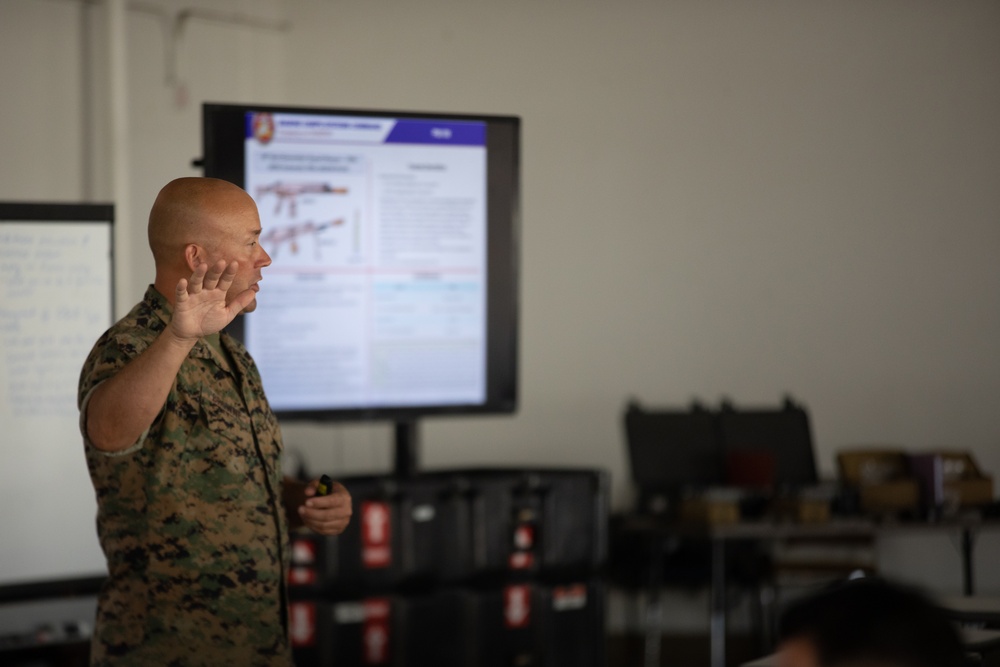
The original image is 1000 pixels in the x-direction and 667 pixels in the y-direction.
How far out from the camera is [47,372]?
3.17 meters

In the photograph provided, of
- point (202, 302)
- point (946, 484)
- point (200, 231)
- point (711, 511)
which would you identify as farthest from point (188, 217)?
point (946, 484)

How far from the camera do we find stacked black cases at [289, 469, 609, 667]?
3418 mm

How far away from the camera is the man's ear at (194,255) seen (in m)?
1.90

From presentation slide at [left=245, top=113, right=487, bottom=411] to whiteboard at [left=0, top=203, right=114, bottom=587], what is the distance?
48 cm

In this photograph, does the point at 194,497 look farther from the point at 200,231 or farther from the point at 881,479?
the point at 881,479

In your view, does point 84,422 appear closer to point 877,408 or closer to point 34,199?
point 34,199

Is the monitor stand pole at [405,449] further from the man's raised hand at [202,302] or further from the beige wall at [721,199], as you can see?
the man's raised hand at [202,302]

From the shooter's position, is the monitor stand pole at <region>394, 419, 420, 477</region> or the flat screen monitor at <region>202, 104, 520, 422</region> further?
the monitor stand pole at <region>394, 419, 420, 477</region>

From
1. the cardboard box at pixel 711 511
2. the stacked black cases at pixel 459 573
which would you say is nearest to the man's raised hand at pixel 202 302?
the stacked black cases at pixel 459 573

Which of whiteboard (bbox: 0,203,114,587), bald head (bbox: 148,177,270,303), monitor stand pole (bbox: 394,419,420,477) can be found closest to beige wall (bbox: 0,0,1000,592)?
monitor stand pole (bbox: 394,419,420,477)

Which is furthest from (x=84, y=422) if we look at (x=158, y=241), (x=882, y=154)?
(x=882, y=154)

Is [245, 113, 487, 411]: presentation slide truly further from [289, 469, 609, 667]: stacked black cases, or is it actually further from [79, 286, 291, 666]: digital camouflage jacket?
[79, 286, 291, 666]: digital camouflage jacket

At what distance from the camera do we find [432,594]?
11.5 feet

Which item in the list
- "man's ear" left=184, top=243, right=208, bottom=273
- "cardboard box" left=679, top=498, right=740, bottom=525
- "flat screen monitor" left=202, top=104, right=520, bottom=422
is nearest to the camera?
"man's ear" left=184, top=243, right=208, bottom=273
